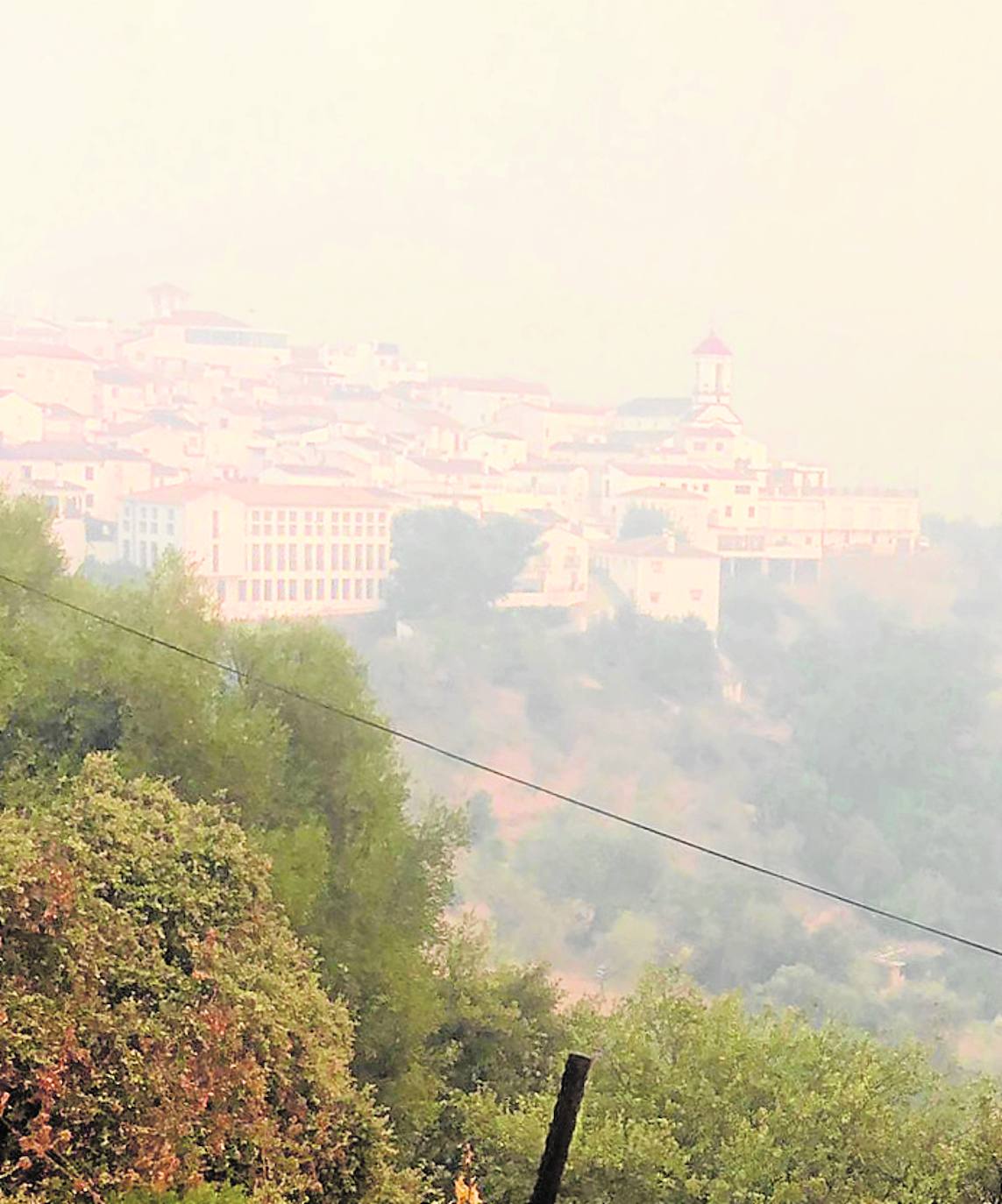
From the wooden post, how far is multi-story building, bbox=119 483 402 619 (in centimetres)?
4873

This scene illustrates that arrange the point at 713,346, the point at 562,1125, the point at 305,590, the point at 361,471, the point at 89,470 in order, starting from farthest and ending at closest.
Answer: the point at 713,346 → the point at 361,471 → the point at 89,470 → the point at 305,590 → the point at 562,1125

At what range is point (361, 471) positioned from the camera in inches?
2330

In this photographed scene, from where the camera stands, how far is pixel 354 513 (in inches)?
2156

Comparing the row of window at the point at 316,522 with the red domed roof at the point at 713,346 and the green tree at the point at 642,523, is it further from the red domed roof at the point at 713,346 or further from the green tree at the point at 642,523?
the red domed roof at the point at 713,346

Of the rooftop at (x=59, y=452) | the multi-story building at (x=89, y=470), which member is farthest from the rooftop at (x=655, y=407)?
the rooftop at (x=59, y=452)

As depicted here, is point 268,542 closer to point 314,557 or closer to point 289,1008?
point 314,557

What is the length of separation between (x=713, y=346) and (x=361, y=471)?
15.3 m

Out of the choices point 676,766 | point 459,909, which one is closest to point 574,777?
point 676,766

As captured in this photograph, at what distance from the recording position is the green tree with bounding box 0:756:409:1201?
4.92m

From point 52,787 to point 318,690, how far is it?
1995 millimetres

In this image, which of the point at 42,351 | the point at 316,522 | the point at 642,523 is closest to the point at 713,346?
the point at 642,523

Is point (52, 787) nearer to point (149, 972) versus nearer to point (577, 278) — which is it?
point (149, 972)

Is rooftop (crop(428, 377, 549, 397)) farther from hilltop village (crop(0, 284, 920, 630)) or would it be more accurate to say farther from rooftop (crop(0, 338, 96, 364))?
rooftop (crop(0, 338, 96, 364))

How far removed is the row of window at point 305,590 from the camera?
172 ft
